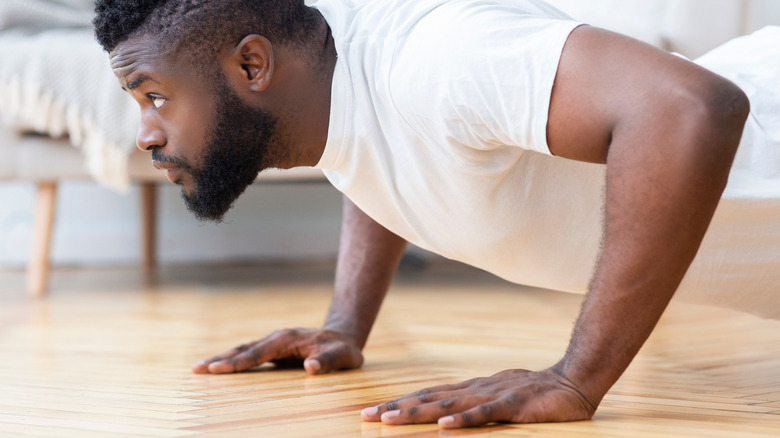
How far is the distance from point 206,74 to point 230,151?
0.07 meters

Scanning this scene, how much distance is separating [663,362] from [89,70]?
1194mm

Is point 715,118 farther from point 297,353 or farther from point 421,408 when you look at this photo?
point 297,353

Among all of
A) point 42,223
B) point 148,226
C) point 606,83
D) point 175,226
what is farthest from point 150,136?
point 175,226

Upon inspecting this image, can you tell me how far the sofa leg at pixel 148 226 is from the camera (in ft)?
7.71

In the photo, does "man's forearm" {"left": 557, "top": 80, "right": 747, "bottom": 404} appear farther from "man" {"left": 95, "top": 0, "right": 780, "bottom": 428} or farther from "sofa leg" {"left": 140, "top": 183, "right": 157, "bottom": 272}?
"sofa leg" {"left": 140, "top": 183, "right": 157, "bottom": 272}

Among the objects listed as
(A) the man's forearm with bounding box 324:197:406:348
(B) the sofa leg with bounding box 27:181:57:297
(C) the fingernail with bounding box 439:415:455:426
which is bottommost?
(B) the sofa leg with bounding box 27:181:57:297

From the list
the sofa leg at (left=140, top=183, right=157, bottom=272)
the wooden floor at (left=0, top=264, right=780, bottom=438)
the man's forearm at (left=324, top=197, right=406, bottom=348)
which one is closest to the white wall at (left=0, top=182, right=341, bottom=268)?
the sofa leg at (left=140, top=183, right=157, bottom=272)

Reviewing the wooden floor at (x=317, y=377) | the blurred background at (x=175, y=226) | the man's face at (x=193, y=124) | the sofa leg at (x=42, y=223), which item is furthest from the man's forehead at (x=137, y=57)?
the blurred background at (x=175, y=226)

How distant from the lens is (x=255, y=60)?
2.59ft

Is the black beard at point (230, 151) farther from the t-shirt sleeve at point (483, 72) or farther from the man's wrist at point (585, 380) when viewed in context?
the man's wrist at point (585, 380)

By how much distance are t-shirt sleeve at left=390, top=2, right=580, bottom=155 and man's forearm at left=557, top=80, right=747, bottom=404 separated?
0.07 m

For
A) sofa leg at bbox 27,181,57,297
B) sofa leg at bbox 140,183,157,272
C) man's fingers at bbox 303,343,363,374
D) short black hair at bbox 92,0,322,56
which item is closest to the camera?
short black hair at bbox 92,0,322,56

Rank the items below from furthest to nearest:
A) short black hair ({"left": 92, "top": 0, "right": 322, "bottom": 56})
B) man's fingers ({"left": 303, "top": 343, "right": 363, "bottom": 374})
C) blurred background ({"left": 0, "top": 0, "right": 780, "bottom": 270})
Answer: blurred background ({"left": 0, "top": 0, "right": 780, "bottom": 270}), man's fingers ({"left": 303, "top": 343, "right": 363, "bottom": 374}), short black hair ({"left": 92, "top": 0, "right": 322, "bottom": 56})

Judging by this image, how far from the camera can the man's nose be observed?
81cm
